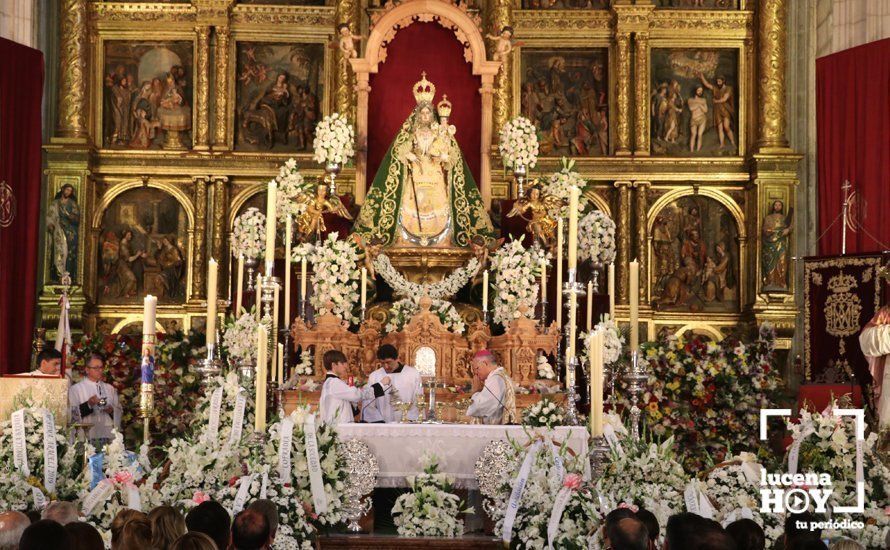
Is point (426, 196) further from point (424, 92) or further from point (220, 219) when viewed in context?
point (220, 219)

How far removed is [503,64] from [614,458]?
30.3ft

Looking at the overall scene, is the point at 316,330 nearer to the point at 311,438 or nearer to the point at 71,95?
the point at 311,438

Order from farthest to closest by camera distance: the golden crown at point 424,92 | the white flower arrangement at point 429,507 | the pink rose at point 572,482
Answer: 1. the golden crown at point 424,92
2. the white flower arrangement at point 429,507
3. the pink rose at point 572,482

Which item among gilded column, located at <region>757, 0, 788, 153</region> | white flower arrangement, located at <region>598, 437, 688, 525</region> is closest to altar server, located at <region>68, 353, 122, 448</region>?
white flower arrangement, located at <region>598, 437, 688, 525</region>

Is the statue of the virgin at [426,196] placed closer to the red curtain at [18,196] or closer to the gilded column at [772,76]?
the red curtain at [18,196]

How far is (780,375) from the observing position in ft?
53.4

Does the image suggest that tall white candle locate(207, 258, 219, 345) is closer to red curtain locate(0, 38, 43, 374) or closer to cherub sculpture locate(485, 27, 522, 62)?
red curtain locate(0, 38, 43, 374)

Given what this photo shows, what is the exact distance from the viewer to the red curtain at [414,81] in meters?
16.9

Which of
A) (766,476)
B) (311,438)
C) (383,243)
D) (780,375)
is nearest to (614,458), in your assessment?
(766,476)

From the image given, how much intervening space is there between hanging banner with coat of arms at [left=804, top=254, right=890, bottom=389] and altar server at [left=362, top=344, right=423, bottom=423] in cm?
482

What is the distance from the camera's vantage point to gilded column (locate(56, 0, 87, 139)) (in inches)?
661

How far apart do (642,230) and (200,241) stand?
5297 mm

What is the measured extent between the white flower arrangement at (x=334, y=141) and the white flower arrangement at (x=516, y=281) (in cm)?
269

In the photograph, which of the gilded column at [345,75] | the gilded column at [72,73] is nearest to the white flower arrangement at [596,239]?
the gilded column at [345,75]
